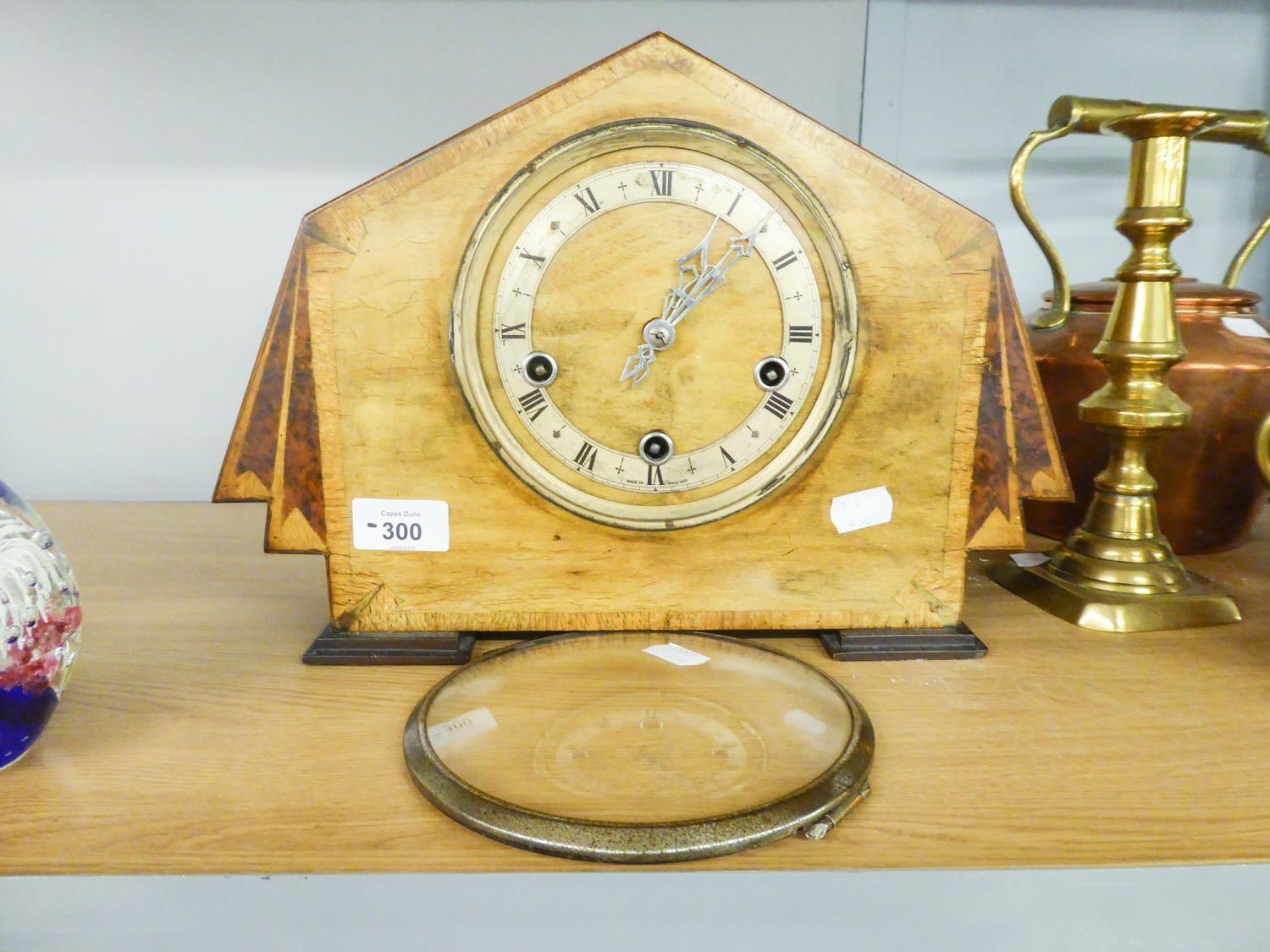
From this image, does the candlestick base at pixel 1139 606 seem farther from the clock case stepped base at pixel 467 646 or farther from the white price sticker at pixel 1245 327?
the white price sticker at pixel 1245 327

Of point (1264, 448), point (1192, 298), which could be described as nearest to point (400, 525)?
point (1264, 448)

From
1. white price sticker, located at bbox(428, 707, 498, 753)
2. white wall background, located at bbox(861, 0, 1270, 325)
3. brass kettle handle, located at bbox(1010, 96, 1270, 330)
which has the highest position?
white wall background, located at bbox(861, 0, 1270, 325)

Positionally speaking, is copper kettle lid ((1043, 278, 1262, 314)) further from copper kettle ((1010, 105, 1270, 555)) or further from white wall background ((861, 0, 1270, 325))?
white wall background ((861, 0, 1270, 325))

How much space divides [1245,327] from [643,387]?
71 centimetres

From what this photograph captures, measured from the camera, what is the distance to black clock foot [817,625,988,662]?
75cm

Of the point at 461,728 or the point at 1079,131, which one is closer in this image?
the point at 461,728

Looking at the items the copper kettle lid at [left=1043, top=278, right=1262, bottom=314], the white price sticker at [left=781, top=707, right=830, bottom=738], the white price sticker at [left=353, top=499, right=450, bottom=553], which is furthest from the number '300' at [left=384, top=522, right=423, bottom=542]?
the copper kettle lid at [left=1043, top=278, right=1262, bottom=314]

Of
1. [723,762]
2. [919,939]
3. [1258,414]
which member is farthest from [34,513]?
[1258,414]

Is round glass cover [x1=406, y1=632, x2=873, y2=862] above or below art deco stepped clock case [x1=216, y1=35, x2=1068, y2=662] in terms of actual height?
below

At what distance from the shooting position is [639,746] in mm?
590

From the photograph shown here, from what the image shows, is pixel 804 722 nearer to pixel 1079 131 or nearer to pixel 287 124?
pixel 1079 131

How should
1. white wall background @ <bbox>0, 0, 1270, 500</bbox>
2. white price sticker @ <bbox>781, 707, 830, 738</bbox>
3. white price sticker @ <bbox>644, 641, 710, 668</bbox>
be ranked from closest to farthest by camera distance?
1. white price sticker @ <bbox>781, 707, 830, 738</bbox>
2. white price sticker @ <bbox>644, 641, 710, 668</bbox>
3. white wall background @ <bbox>0, 0, 1270, 500</bbox>

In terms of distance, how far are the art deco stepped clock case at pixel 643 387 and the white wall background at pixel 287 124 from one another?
1.86 ft

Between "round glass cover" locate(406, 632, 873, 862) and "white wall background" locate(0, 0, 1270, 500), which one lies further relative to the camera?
"white wall background" locate(0, 0, 1270, 500)
